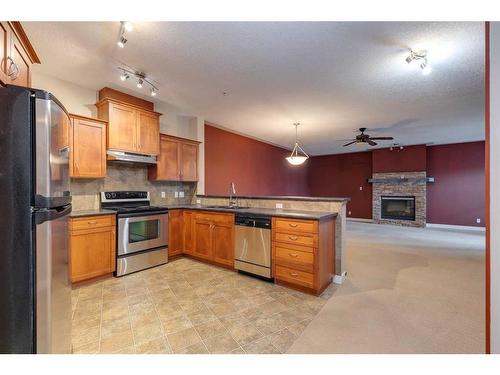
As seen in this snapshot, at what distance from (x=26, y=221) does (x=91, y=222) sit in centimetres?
200

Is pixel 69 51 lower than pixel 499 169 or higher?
higher

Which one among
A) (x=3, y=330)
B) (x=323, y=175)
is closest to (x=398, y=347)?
(x=3, y=330)

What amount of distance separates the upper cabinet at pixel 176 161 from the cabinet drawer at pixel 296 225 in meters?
2.30

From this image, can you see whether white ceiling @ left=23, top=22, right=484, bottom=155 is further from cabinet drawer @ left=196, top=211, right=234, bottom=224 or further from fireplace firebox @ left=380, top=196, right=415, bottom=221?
fireplace firebox @ left=380, top=196, right=415, bottom=221

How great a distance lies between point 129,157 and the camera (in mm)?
3477

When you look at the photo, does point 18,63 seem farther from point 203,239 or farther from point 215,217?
point 203,239

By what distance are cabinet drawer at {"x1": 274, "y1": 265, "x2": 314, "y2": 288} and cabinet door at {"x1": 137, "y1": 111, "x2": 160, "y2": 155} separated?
9.08 ft

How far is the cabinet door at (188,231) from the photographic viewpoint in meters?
3.92

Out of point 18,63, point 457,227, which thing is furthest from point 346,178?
point 18,63

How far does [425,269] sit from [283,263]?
96.5 inches

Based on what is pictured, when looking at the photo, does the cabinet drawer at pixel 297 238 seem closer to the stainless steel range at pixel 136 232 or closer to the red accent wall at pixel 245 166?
the stainless steel range at pixel 136 232

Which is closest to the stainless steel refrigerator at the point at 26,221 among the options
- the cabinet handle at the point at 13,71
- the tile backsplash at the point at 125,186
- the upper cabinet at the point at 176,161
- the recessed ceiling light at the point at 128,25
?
the cabinet handle at the point at 13,71
